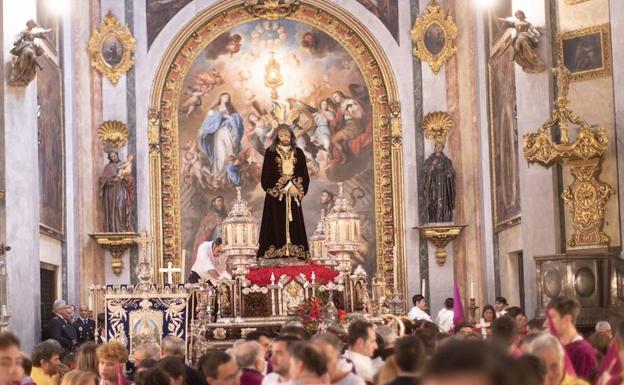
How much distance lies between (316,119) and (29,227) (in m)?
8.93

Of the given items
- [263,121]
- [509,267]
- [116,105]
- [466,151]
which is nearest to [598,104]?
[509,267]

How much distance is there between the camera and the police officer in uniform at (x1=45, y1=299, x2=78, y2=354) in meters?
20.1

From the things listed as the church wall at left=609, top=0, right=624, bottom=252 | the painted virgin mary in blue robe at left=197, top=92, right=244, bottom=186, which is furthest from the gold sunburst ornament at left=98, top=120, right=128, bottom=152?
the church wall at left=609, top=0, right=624, bottom=252

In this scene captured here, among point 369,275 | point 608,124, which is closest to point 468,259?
point 369,275

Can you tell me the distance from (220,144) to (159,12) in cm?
342

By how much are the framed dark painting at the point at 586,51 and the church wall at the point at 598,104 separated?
10cm

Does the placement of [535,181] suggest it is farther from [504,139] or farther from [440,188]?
[440,188]

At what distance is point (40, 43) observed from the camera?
828 inches

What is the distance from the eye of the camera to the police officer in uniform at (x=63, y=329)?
20094mm

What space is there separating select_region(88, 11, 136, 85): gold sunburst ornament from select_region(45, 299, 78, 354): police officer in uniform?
8.58 m

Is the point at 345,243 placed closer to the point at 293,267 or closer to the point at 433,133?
the point at 293,267

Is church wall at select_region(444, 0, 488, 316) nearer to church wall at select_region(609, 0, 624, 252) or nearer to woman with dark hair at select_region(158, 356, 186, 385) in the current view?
church wall at select_region(609, 0, 624, 252)

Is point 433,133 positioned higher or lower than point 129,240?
higher

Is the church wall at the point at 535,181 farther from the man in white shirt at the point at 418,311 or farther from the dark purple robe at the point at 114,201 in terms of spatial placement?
the dark purple robe at the point at 114,201
